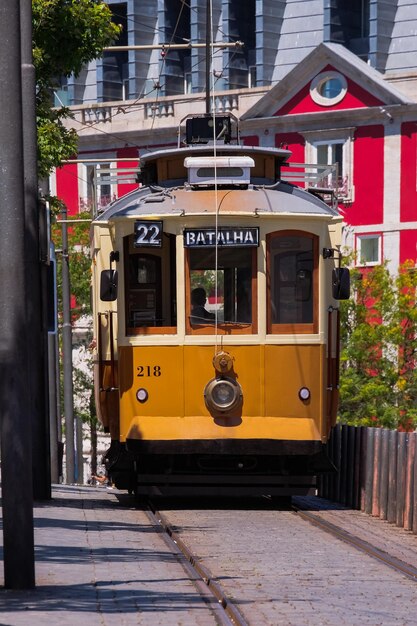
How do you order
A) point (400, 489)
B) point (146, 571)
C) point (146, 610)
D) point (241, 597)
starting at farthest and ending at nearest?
point (400, 489) → point (146, 571) → point (241, 597) → point (146, 610)

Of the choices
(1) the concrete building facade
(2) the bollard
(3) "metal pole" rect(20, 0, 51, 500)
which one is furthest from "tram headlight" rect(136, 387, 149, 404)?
(1) the concrete building facade

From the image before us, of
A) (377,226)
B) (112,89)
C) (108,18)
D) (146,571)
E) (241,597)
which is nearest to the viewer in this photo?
(241,597)

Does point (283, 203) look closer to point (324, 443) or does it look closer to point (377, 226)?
point (324, 443)

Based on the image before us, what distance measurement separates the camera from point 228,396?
19234 mm

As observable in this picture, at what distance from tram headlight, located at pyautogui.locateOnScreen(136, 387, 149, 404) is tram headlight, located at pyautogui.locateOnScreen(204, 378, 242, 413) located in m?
0.67

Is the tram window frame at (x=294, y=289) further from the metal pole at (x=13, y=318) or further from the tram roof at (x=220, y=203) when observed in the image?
the metal pole at (x=13, y=318)

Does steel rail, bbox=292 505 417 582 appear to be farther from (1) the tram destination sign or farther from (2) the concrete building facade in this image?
(2) the concrete building facade

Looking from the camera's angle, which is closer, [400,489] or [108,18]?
[400,489]

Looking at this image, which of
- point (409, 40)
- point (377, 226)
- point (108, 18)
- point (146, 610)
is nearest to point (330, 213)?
point (108, 18)

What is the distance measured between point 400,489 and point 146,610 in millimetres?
8426

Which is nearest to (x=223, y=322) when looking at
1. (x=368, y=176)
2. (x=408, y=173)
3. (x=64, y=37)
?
(x=64, y=37)

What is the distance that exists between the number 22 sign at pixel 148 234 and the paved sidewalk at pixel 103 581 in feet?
9.90

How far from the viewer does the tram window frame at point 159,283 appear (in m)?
19.6

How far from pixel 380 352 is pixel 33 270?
31148 mm
